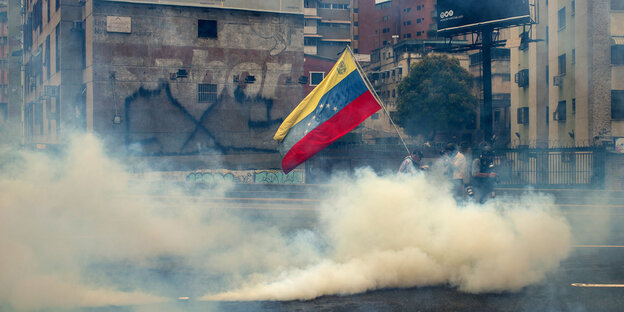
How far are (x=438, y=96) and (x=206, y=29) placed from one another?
25.9 metres

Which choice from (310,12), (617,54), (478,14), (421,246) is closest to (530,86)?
(478,14)

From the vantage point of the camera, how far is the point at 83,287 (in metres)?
6.18

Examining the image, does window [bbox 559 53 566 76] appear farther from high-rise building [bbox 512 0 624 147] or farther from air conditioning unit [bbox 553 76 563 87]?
air conditioning unit [bbox 553 76 563 87]

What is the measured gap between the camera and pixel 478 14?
86.9 feet

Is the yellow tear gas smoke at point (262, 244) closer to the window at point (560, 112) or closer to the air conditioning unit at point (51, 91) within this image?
the air conditioning unit at point (51, 91)

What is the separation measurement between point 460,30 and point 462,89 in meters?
18.6

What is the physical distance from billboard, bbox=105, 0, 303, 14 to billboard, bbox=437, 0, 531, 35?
26.6ft

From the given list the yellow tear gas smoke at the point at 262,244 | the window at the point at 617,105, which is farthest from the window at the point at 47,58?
the window at the point at 617,105

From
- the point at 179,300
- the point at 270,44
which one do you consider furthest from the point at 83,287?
the point at 270,44

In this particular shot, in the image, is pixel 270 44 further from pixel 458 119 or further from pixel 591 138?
Result: pixel 458 119

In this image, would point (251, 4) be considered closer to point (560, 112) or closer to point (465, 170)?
point (560, 112)

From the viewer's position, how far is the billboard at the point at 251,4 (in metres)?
26.3

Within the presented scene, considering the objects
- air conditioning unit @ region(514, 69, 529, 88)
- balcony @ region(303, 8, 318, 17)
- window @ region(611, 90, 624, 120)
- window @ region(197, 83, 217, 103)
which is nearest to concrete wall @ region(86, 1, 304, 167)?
window @ region(197, 83, 217, 103)

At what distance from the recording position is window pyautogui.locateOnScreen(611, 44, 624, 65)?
2081 centimetres
